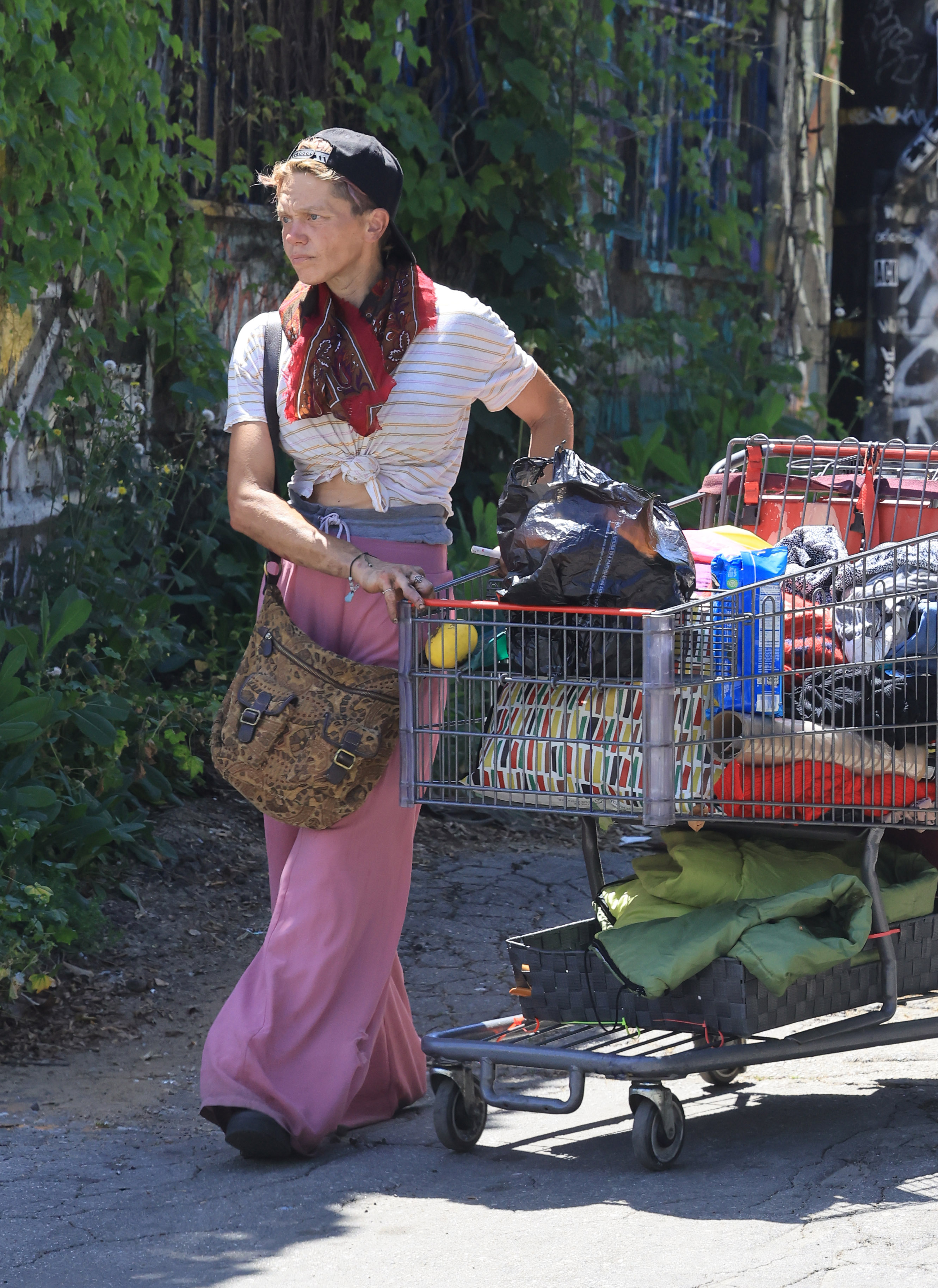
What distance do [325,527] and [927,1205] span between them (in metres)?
1.88

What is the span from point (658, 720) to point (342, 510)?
3.02 ft

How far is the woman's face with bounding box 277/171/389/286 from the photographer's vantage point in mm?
3820

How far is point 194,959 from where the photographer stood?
542 cm

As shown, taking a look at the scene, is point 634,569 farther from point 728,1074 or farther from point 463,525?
point 463,525

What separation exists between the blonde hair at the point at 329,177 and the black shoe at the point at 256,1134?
1.95 m

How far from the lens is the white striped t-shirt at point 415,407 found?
3.91m

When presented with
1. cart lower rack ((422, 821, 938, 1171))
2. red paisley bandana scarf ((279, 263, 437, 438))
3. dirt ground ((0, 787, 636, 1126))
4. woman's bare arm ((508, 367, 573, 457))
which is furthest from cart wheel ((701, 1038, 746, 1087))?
red paisley bandana scarf ((279, 263, 437, 438))

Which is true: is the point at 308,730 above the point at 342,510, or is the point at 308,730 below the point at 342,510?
below

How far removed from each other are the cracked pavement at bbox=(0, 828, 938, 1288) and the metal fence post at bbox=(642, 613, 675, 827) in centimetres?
79

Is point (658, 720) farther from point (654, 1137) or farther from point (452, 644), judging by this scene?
point (654, 1137)

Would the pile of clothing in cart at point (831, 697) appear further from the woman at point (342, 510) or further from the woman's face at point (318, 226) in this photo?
the woman's face at point (318, 226)

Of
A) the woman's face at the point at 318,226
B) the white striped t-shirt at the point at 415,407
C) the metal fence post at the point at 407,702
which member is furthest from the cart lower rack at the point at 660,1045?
the woman's face at the point at 318,226

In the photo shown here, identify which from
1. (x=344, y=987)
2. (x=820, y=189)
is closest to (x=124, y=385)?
(x=344, y=987)

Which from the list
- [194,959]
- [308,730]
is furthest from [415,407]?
[194,959]
